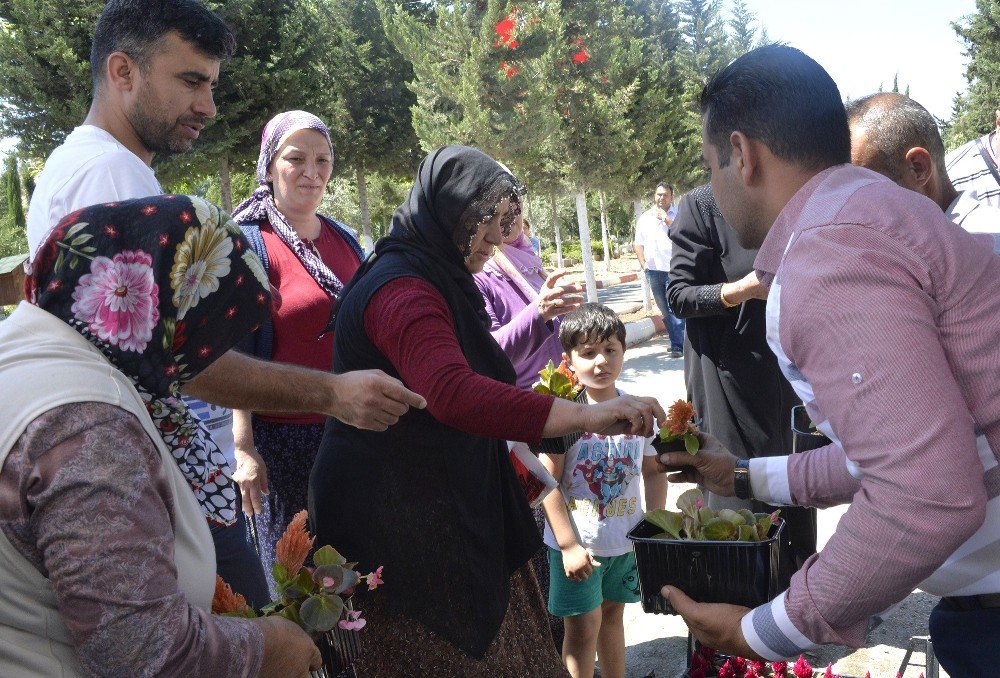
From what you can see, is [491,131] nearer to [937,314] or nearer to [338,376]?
[338,376]

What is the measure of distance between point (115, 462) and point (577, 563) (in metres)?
2.41

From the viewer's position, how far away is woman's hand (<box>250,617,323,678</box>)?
5.20 feet

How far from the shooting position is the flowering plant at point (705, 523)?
2.10 metres

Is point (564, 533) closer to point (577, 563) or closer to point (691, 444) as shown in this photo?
point (577, 563)

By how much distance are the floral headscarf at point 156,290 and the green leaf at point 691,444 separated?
127 cm

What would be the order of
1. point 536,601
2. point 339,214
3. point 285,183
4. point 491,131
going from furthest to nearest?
point 339,214, point 491,131, point 285,183, point 536,601

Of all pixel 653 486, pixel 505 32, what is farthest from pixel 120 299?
pixel 505 32

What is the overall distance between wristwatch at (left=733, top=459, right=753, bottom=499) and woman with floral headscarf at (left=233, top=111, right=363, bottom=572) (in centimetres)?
185

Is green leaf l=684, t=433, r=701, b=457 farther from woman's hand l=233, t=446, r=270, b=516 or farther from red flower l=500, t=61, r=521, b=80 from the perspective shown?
red flower l=500, t=61, r=521, b=80

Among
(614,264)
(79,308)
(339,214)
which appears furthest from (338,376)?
(614,264)

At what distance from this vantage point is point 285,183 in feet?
12.5

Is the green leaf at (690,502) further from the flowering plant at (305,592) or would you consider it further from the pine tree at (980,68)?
the pine tree at (980,68)

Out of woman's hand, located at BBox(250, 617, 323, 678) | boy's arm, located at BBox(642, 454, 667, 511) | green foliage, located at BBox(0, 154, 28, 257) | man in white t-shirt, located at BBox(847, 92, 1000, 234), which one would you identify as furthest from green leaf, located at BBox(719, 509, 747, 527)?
green foliage, located at BBox(0, 154, 28, 257)

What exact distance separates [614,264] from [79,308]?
38.1 m
